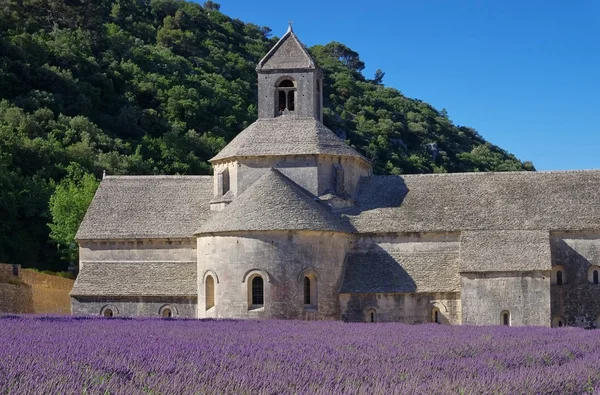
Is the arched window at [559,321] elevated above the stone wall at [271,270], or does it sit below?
below

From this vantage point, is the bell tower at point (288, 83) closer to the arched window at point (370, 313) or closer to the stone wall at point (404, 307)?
the stone wall at point (404, 307)

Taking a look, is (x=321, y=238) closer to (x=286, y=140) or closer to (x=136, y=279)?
(x=286, y=140)

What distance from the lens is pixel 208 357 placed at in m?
19.5

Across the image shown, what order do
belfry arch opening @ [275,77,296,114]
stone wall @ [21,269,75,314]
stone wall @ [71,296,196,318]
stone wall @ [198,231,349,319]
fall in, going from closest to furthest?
stone wall @ [198,231,349,319]
stone wall @ [71,296,196,318]
stone wall @ [21,269,75,314]
belfry arch opening @ [275,77,296,114]

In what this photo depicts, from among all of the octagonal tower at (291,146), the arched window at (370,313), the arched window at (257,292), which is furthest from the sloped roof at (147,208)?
the arched window at (370,313)

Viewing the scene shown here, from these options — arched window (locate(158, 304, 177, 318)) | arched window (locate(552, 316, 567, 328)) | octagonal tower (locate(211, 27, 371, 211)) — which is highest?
octagonal tower (locate(211, 27, 371, 211))

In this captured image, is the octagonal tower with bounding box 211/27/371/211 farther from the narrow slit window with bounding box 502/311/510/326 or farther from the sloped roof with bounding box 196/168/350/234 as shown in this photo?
the narrow slit window with bounding box 502/311/510/326

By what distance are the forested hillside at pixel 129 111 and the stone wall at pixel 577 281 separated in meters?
28.6

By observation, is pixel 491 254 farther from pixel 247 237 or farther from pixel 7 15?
pixel 7 15

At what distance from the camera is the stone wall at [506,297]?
3878cm

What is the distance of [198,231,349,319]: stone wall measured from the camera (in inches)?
1543

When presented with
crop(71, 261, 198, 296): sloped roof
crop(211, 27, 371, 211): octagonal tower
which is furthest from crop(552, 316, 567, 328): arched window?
crop(71, 261, 198, 296): sloped roof

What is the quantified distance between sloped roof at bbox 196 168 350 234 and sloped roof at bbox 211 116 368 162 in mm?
1955

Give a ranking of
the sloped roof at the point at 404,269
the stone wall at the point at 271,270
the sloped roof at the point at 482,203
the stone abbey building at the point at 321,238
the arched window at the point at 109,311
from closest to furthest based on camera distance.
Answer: the stone wall at the point at 271,270 < the stone abbey building at the point at 321,238 < the sloped roof at the point at 404,269 < the sloped roof at the point at 482,203 < the arched window at the point at 109,311
